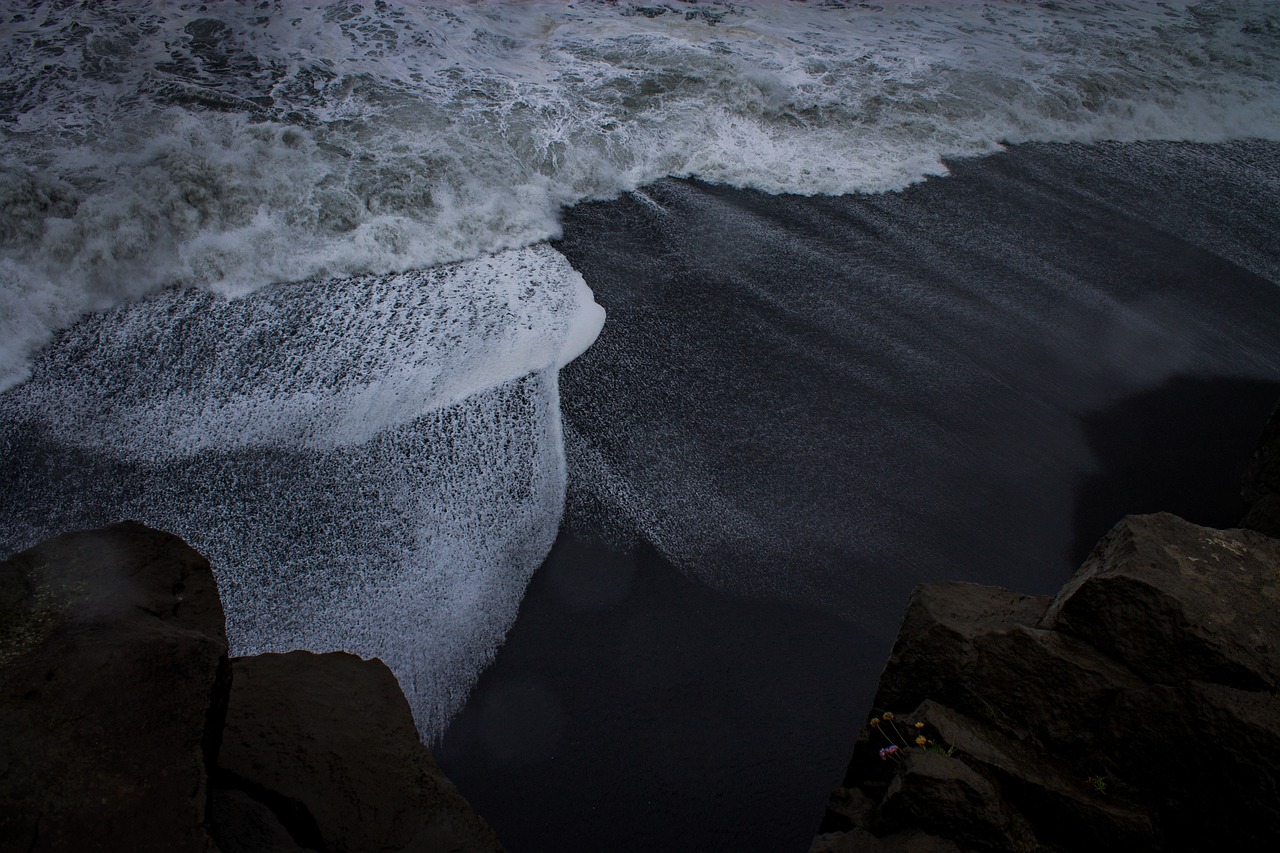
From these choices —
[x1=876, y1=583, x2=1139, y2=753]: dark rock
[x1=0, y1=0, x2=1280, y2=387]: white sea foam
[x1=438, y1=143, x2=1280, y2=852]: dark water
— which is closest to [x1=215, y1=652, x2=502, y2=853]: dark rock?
[x1=438, y1=143, x2=1280, y2=852]: dark water

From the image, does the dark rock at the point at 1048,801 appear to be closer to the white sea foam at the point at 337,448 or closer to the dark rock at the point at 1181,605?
the dark rock at the point at 1181,605

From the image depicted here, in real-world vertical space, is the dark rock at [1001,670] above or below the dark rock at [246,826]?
above

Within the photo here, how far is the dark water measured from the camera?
3.14m

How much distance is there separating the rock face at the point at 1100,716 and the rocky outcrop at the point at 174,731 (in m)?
1.28

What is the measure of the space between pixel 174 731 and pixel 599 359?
3342mm

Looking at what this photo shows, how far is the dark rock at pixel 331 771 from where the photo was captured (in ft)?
7.22

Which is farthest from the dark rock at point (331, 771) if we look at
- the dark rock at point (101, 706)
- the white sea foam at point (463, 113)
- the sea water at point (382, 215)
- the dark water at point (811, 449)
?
the white sea foam at point (463, 113)

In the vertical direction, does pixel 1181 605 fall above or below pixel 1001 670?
above

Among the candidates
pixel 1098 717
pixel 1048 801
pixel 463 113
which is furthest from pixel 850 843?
pixel 463 113

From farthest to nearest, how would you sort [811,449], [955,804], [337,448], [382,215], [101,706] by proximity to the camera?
[382,215] < [811,449] < [337,448] < [955,804] < [101,706]

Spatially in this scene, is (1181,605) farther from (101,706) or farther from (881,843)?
(101,706)

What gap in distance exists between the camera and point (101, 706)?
6.05 feet

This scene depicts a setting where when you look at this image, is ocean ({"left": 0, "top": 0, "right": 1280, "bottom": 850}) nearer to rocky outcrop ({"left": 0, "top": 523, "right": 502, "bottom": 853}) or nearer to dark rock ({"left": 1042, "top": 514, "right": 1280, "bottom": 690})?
rocky outcrop ({"left": 0, "top": 523, "right": 502, "bottom": 853})

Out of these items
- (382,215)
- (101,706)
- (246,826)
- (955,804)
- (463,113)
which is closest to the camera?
(101,706)
